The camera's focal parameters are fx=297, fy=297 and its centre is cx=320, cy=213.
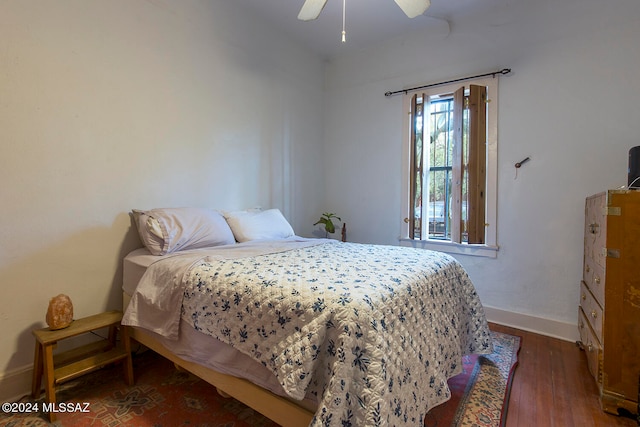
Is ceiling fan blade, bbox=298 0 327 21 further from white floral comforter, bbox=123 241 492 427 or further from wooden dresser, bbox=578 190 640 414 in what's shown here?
wooden dresser, bbox=578 190 640 414

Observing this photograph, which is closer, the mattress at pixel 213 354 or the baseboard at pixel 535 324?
the mattress at pixel 213 354

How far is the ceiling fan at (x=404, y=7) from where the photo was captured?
1.78m

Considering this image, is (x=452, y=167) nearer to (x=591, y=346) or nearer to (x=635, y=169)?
(x=635, y=169)

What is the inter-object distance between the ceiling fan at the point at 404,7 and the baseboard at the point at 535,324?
8.43 ft

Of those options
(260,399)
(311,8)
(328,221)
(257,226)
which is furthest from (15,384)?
(311,8)

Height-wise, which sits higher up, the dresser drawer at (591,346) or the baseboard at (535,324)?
→ the dresser drawer at (591,346)

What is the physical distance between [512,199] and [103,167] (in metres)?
3.28

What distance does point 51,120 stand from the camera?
1.78m

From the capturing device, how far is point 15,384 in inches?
66.4

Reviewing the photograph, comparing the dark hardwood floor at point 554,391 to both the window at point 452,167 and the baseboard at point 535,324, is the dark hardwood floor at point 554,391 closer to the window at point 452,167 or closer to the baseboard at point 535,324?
the baseboard at point 535,324

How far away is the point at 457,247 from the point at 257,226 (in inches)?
77.3

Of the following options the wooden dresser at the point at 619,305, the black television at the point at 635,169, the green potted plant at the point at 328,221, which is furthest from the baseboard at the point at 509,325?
the green potted plant at the point at 328,221

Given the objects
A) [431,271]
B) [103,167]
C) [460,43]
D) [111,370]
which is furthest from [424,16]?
[111,370]

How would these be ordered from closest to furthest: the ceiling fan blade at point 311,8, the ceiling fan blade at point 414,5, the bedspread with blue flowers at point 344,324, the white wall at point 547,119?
the bedspread with blue flowers at point 344,324, the ceiling fan blade at point 414,5, the ceiling fan blade at point 311,8, the white wall at point 547,119
